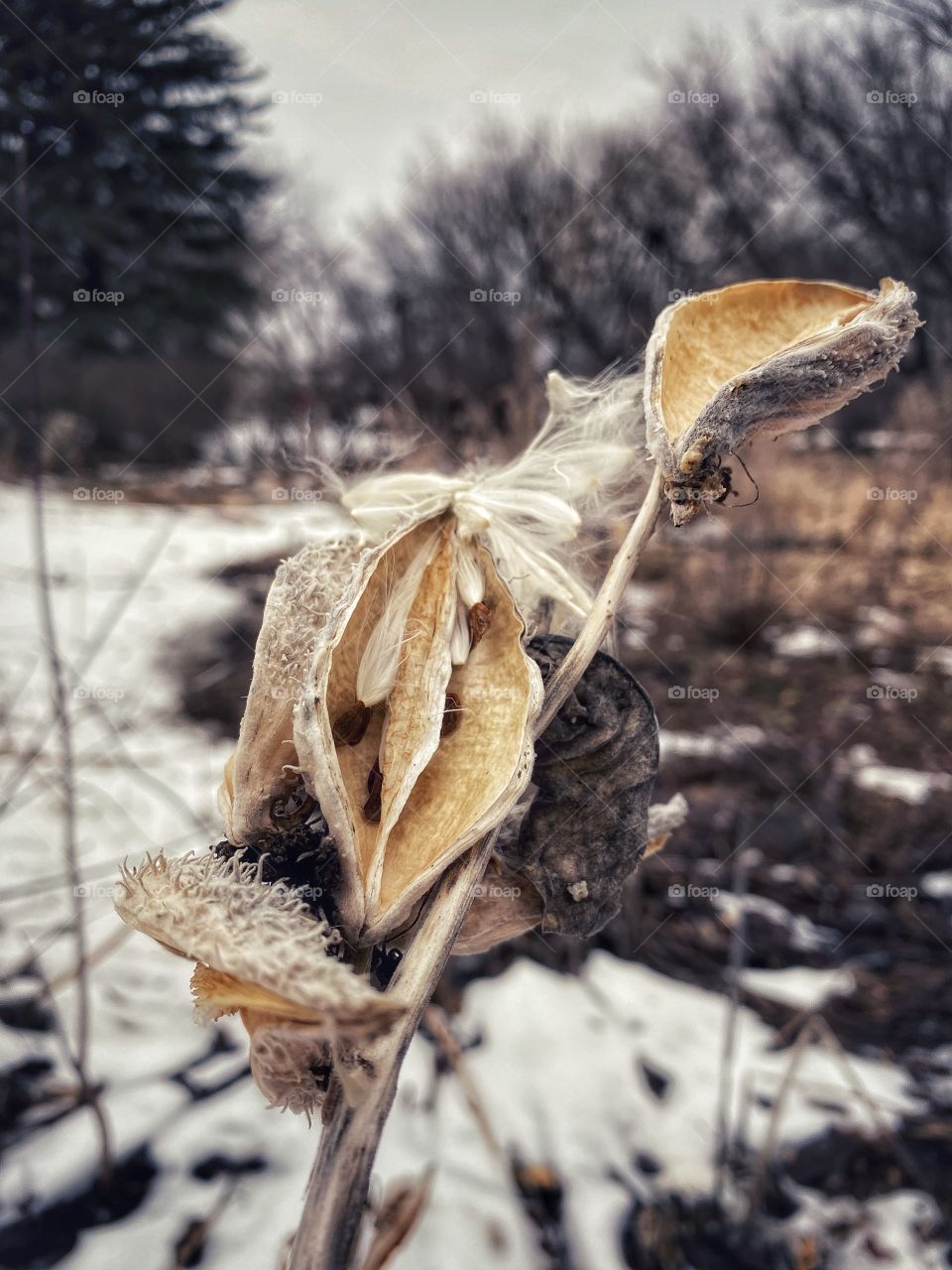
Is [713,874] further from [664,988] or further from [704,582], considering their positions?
[704,582]

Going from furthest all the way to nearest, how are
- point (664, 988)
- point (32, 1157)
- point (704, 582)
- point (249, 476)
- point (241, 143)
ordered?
point (249, 476) → point (241, 143) → point (704, 582) → point (664, 988) → point (32, 1157)

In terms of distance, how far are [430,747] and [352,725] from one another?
0.24ft

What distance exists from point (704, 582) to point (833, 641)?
0.80 m

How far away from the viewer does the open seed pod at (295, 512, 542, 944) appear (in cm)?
45

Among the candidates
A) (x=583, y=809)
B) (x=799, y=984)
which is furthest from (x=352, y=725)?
(x=799, y=984)

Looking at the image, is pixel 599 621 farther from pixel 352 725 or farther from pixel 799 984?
pixel 799 984

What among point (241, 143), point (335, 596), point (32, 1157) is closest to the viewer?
point (335, 596)

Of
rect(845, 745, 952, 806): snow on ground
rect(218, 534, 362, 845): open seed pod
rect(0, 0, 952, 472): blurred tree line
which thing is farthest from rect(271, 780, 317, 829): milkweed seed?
rect(0, 0, 952, 472): blurred tree line

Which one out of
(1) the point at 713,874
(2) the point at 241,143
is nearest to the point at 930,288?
(2) the point at 241,143

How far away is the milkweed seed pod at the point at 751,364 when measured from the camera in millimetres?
504

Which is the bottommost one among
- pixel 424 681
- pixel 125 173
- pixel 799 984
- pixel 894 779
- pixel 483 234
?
pixel 799 984

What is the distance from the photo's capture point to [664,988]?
2.01m

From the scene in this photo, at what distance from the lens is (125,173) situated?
8.32 m

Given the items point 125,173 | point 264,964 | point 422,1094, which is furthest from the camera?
point 125,173
